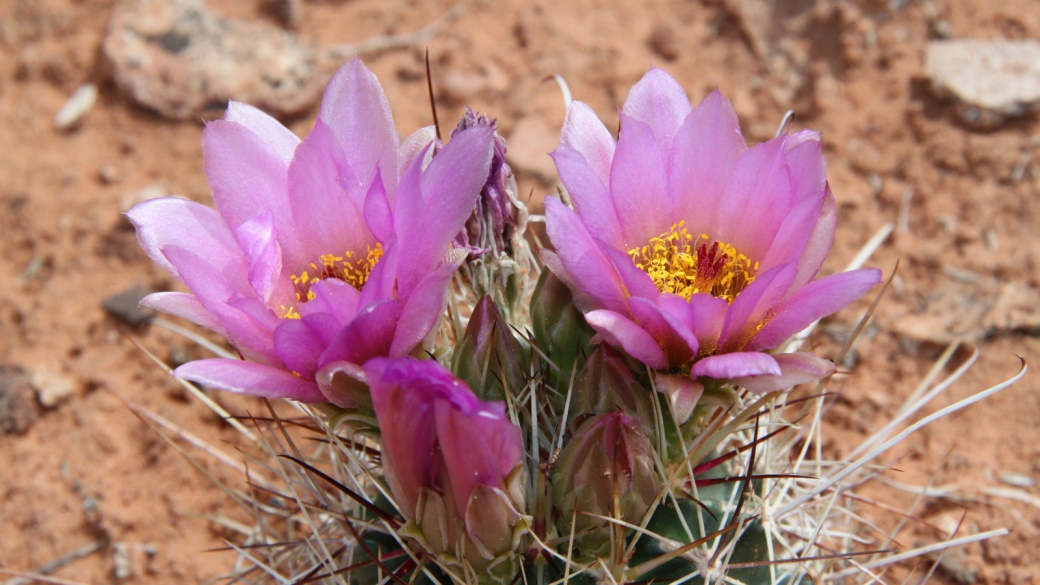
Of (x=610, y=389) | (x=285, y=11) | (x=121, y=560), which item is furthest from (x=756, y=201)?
(x=285, y=11)

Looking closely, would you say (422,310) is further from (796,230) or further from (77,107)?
(77,107)

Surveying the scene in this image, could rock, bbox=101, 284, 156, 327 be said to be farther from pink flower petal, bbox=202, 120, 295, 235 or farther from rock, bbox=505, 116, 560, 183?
pink flower petal, bbox=202, 120, 295, 235

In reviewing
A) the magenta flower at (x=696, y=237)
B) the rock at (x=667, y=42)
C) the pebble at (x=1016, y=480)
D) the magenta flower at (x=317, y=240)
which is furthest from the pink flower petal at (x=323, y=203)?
the rock at (x=667, y=42)

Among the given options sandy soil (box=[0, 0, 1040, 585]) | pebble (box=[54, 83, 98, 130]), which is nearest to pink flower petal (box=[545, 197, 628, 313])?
sandy soil (box=[0, 0, 1040, 585])

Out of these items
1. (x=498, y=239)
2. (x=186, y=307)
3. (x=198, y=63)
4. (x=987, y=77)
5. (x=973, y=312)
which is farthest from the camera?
(x=198, y=63)

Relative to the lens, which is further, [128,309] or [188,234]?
[128,309]

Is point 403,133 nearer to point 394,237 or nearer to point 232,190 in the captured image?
point 232,190

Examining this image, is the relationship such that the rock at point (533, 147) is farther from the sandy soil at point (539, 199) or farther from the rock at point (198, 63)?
the rock at point (198, 63)
